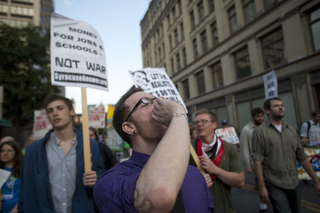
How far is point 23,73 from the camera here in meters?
18.0

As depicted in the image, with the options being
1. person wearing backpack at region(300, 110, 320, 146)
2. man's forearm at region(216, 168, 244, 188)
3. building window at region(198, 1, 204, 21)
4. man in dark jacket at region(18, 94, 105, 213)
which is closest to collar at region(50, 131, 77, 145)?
man in dark jacket at region(18, 94, 105, 213)

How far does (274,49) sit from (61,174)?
575 inches

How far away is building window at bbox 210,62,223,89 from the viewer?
18.4 metres

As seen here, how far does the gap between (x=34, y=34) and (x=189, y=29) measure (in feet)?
53.1

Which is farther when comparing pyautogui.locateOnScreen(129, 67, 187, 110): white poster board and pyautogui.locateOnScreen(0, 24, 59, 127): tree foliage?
pyautogui.locateOnScreen(0, 24, 59, 127): tree foliage

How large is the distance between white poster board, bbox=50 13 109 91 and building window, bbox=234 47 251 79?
47.6ft

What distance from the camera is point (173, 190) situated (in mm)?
806

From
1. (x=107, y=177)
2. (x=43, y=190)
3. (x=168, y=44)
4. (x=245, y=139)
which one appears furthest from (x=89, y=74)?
(x=168, y=44)

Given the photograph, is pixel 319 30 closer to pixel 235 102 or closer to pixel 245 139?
pixel 235 102

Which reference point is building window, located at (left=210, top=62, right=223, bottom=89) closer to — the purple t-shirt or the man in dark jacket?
the man in dark jacket

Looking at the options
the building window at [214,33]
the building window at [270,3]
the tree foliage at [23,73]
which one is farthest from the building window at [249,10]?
the tree foliage at [23,73]

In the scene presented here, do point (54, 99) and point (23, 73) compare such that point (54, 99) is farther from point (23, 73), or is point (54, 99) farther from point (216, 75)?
point (23, 73)

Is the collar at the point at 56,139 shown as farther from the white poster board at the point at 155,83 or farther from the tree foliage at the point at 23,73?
the tree foliage at the point at 23,73

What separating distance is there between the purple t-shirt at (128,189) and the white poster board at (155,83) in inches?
61.4
